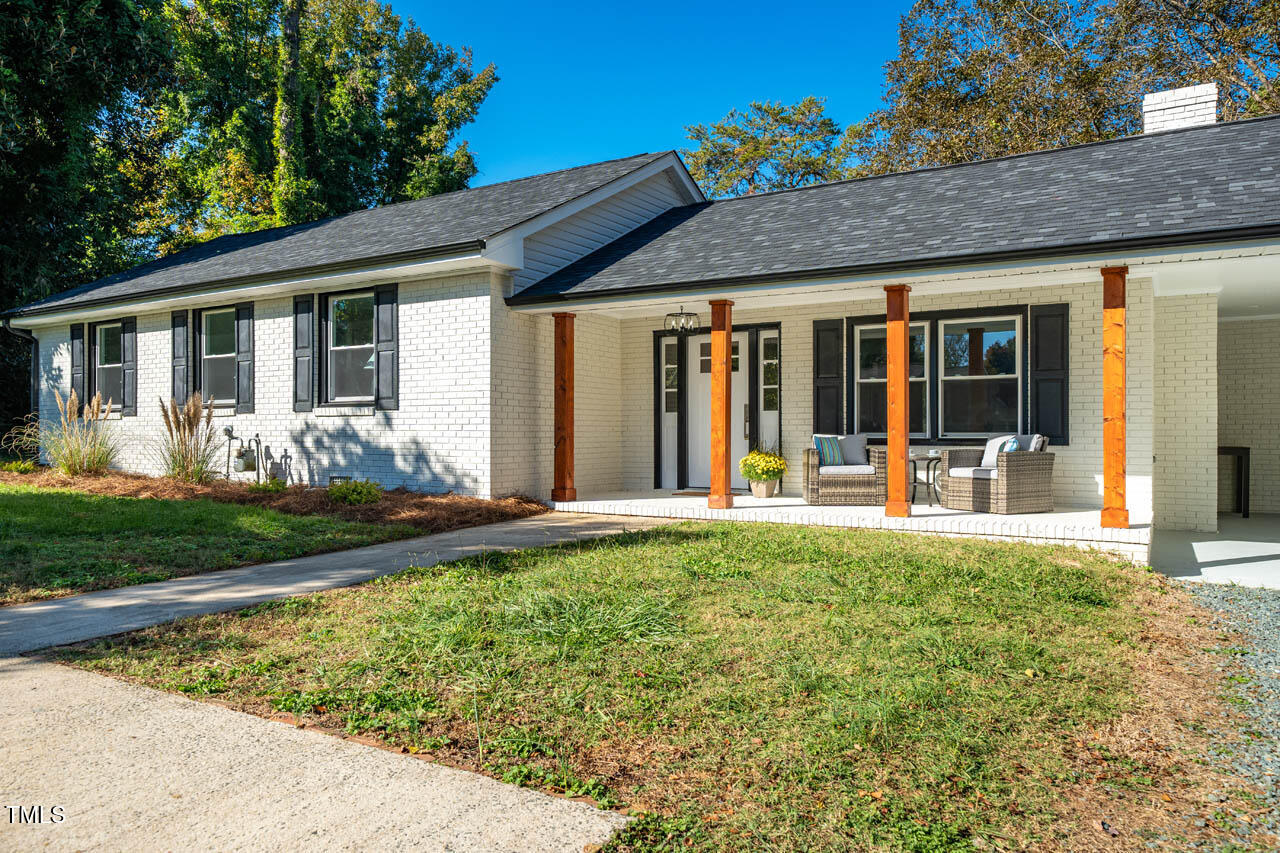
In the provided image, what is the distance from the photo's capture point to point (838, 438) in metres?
9.88

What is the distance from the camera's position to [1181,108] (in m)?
10.1

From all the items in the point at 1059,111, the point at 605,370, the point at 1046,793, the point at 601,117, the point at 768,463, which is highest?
the point at 601,117

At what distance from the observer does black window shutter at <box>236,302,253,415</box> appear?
40.4 ft

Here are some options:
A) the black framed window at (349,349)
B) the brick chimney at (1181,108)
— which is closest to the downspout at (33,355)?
the black framed window at (349,349)

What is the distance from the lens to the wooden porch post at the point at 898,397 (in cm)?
820

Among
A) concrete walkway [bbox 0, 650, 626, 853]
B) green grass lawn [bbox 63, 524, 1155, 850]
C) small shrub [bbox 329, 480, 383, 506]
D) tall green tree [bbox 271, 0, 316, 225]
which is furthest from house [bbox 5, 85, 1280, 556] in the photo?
tall green tree [bbox 271, 0, 316, 225]

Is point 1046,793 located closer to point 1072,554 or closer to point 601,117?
point 1072,554

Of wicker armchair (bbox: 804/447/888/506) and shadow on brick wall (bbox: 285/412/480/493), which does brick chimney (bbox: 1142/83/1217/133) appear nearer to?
wicker armchair (bbox: 804/447/888/506)

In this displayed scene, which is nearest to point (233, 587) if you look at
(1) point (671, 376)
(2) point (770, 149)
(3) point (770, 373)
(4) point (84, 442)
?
(1) point (671, 376)

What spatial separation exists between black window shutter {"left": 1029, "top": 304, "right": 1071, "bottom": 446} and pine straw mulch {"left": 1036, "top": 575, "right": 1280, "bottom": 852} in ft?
18.7

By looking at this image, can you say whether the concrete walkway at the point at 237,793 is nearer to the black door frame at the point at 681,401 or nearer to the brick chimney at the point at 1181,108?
the black door frame at the point at 681,401

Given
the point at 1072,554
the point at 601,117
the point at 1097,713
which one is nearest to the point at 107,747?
the point at 1097,713

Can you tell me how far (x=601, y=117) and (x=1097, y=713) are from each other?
28.5 m

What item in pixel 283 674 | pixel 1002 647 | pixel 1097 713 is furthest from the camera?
pixel 1002 647
